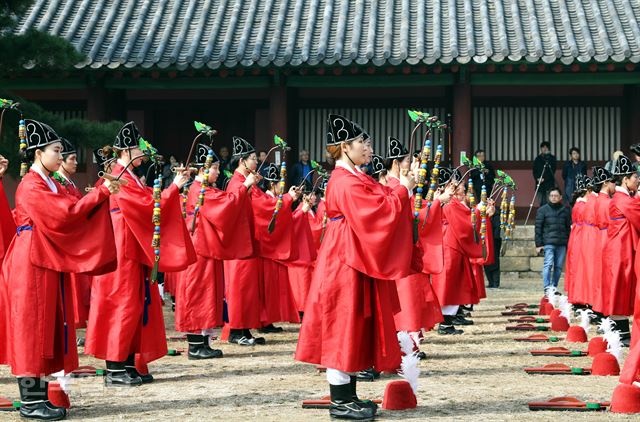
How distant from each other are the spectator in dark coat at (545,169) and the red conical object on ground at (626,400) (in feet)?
39.0

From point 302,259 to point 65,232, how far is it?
5691 mm

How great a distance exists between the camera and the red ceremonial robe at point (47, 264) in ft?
23.0

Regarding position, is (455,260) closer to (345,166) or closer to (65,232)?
(345,166)

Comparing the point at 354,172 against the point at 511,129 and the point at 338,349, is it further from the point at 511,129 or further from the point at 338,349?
the point at 511,129

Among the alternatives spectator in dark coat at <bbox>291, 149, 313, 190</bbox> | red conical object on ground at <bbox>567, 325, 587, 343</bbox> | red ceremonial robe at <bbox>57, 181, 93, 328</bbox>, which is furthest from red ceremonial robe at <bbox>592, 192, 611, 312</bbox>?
spectator in dark coat at <bbox>291, 149, 313, 190</bbox>

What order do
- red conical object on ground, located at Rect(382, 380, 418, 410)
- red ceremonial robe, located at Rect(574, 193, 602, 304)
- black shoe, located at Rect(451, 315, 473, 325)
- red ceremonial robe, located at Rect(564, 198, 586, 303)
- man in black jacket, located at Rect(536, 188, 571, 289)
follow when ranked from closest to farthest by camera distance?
red conical object on ground, located at Rect(382, 380, 418, 410) < red ceremonial robe, located at Rect(574, 193, 602, 304) < black shoe, located at Rect(451, 315, 473, 325) < red ceremonial robe, located at Rect(564, 198, 586, 303) < man in black jacket, located at Rect(536, 188, 571, 289)

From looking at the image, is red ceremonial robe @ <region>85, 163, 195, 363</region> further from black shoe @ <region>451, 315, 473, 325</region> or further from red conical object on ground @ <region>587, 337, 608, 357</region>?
black shoe @ <region>451, 315, 473, 325</region>

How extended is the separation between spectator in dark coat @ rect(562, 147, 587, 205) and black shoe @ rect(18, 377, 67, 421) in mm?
13080

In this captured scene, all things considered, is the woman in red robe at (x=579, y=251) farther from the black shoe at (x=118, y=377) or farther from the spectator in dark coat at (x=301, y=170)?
the black shoe at (x=118, y=377)

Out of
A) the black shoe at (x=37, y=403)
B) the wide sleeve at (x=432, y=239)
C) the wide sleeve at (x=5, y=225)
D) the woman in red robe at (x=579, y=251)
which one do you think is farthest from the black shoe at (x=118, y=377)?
the woman in red robe at (x=579, y=251)

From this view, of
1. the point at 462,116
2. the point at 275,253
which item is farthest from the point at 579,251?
the point at 462,116

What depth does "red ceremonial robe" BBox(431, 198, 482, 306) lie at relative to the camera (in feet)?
38.9

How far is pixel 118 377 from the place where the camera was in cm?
829

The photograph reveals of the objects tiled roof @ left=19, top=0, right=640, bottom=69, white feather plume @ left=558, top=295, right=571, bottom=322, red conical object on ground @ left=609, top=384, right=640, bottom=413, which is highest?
tiled roof @ left=19, top=0, right=640, bottom=69
